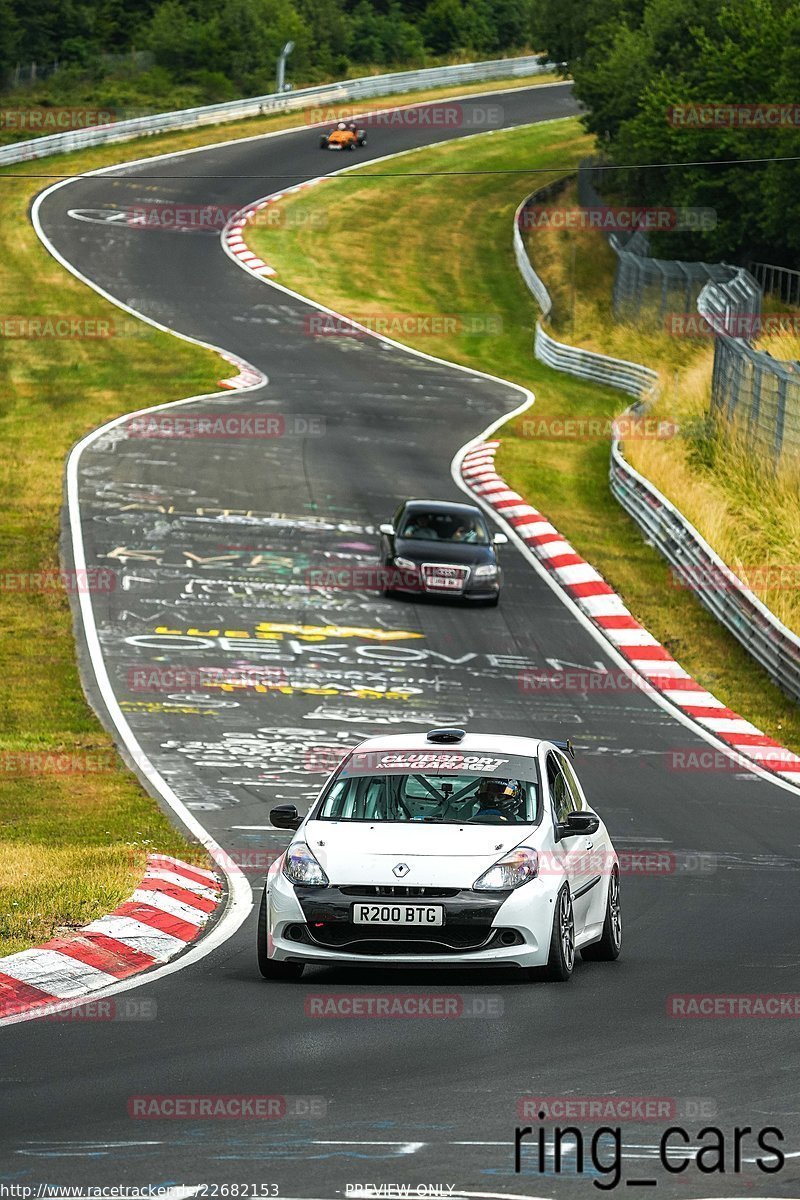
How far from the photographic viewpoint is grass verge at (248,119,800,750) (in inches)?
1026

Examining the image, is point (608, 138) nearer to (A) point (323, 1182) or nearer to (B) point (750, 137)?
(B) point (750, 137)

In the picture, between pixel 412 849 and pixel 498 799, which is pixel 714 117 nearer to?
pixel 498 799

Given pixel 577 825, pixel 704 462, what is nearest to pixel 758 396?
pixel 704 462

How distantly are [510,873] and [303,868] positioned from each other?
115 cm

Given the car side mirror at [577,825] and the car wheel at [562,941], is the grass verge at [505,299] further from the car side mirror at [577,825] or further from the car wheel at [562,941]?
the car wheel at [562,941]

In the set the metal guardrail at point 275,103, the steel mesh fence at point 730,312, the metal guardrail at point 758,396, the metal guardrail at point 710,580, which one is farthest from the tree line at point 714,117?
the metal guardrail at point 275,103

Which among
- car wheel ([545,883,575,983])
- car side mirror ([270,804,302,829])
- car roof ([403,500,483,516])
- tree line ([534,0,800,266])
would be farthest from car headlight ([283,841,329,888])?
tree line ([534,0,800,266])

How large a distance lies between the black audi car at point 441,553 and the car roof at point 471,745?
1503 centimetres

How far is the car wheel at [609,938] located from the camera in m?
11.4

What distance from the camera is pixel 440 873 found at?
1025 cm

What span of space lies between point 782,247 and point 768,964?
43.6 m

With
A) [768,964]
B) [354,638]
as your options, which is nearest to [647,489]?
[354,638]

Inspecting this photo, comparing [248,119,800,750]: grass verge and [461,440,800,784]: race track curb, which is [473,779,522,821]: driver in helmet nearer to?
[461,440,800,784]: race track curb

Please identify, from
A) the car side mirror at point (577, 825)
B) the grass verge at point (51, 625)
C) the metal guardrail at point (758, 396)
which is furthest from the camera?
the metal guardrail at point (758, 396)
